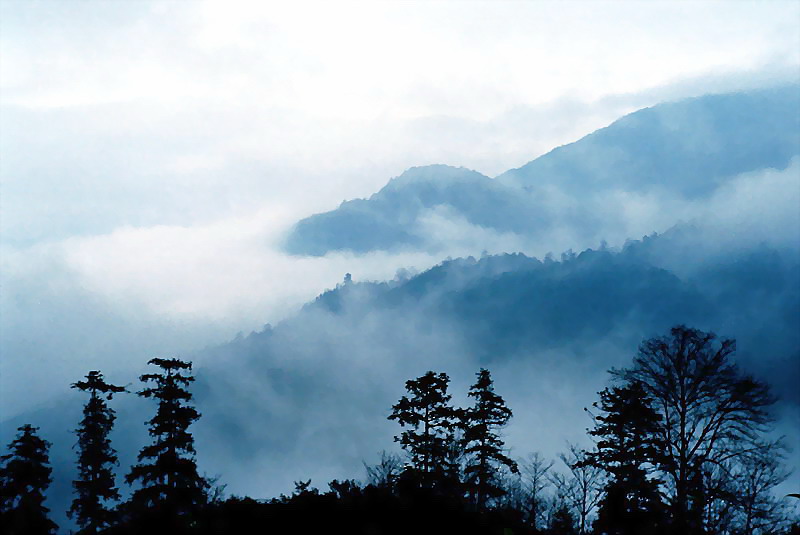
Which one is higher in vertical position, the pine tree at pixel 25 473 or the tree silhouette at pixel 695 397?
the tree silhouette at pixel 695 397

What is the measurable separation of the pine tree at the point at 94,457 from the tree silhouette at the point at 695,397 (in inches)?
1123

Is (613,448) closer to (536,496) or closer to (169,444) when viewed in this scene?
(169,444)

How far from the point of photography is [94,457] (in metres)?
38.3

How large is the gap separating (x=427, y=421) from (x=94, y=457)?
19.2 m

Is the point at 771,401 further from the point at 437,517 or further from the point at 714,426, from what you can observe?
the point at 437,517

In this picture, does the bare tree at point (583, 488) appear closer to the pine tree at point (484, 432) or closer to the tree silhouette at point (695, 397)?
the tree silhouette at point (695, 397)

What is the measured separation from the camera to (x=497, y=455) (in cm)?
3934

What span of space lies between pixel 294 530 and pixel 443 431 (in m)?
29.0

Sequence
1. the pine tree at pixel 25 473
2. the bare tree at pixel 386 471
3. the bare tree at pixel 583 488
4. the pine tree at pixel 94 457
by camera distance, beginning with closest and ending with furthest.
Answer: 1. the bare tree at pixel 386 471
2. the pine tree at pixel 25 473
3. the bare tree at pixel 583 488
4. the pine tree at pixel 94 457

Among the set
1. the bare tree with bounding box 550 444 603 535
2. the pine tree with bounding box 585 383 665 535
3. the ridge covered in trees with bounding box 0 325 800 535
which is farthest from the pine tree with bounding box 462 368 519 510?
the pine tree with bounding box 585 383 665 535

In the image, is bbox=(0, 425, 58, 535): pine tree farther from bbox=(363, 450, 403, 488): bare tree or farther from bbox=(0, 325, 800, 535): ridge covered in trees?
bbox=(363, 450, 403, 488): bare tree

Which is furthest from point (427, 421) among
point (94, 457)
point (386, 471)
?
point (386, 471)

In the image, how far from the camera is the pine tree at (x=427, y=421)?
36906 millimetres

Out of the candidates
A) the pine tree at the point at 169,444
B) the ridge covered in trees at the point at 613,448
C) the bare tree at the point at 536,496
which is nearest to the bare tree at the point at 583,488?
the ridge covered in trees at the point at 613,448
